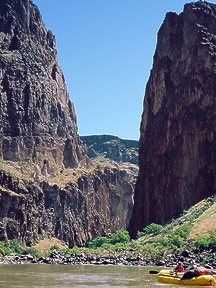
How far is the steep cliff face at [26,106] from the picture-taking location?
17312cm

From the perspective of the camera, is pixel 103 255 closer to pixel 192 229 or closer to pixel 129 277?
pixel 192 229

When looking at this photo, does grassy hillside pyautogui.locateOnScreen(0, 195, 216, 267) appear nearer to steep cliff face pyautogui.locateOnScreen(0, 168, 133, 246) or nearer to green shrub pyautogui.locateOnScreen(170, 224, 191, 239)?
green shrub pyautogui.locateOnScreen(170, 224, 191, 239)

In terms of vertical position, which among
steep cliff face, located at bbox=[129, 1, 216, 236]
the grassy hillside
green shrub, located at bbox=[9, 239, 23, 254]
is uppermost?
steep cliff face, located at bbox=[129, 1, 216, 236]

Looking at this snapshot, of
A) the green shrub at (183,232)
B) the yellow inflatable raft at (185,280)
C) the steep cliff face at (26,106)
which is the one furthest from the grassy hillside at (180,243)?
→ the steep cliff face at (26,106)

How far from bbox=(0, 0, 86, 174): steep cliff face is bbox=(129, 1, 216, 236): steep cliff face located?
53.9 m

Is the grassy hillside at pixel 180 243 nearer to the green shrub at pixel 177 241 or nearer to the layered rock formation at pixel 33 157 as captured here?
the green shrub at pixel 177 241

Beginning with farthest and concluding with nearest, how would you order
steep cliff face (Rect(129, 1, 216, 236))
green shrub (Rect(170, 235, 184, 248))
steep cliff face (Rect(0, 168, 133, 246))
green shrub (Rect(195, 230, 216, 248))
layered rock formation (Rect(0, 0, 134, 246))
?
layered rock formation (Rect(0, 0, 134, 246)), steep cliff face (Rect(0, 168, 133, 246)), steep cliff face (Rect(129, 1, 216, 236)), green shrub (Rect(170, 235, 184, 248)), green shrub (Rect(195, 230, 216, 248))

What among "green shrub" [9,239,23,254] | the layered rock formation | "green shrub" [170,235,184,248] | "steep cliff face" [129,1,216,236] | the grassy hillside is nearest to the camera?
the grassy hillside

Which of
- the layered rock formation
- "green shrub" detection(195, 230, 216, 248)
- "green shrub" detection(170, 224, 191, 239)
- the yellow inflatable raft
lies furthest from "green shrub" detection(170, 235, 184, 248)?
the layered rock formation

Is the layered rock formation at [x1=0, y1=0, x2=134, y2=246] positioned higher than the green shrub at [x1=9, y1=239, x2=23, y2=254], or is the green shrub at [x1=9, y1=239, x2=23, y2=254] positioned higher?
the layered rock formation at [x1=0, y1=0, x2=134, y2=246]

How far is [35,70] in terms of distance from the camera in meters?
193

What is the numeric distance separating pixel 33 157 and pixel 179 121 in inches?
2995

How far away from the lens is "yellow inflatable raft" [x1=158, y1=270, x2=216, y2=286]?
124 feet

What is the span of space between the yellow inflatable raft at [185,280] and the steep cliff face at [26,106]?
13179 cm
